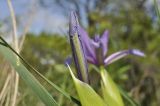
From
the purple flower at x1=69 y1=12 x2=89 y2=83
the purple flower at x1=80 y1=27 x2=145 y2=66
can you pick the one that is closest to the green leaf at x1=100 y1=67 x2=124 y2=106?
the purple flower at x1=80 y1=27 x2=145 y2=66

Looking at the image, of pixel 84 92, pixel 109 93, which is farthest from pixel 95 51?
pixel 84 92

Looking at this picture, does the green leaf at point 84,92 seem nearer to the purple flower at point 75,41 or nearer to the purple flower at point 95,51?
the purple flower at point 75,41

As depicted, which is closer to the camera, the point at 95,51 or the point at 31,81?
the point at 31,81

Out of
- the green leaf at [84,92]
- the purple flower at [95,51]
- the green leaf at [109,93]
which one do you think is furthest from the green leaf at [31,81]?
the purple flower at [95,51]

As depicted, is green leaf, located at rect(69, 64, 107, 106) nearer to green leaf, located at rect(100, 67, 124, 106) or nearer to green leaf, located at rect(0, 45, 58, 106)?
green leaf, located at rect(0, 45, 58, 106)

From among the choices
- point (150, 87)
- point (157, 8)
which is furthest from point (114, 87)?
point (150, 87)

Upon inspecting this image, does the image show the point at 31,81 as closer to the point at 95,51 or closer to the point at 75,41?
Result: the point at 75,41
